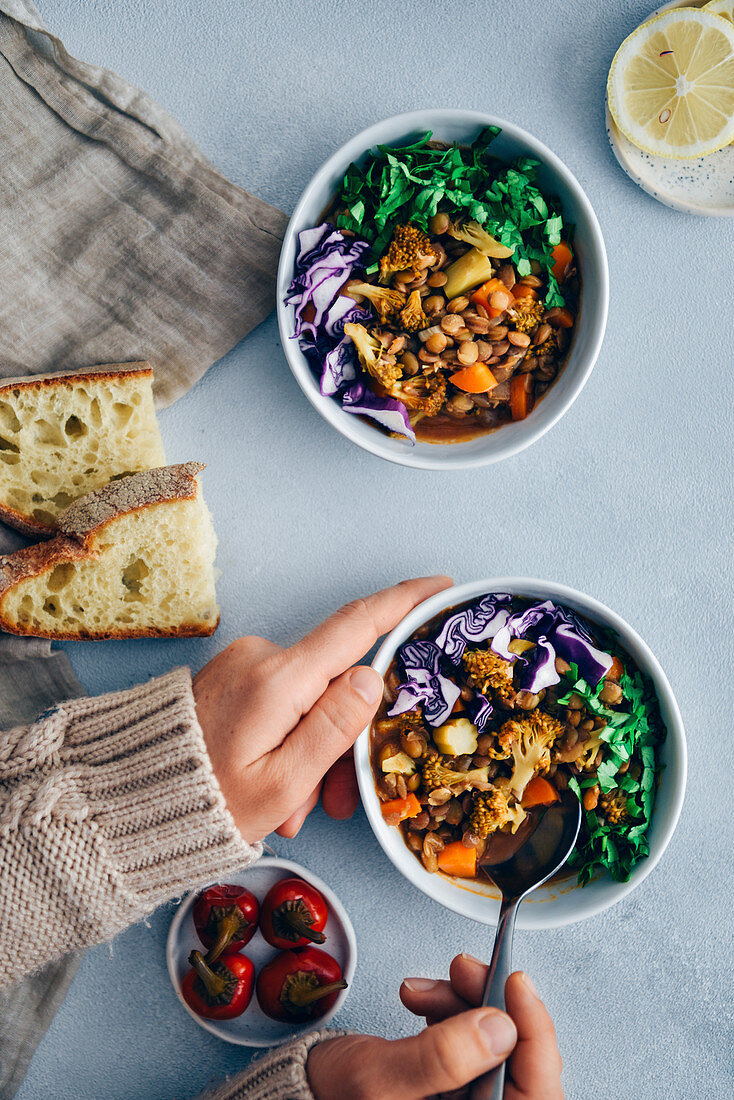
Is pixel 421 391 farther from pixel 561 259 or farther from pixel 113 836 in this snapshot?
pixel 113 836

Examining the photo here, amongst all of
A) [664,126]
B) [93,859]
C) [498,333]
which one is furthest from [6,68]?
[93,859]

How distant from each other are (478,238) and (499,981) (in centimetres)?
181

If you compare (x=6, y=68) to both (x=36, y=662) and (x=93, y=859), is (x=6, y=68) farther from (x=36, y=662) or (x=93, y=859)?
(x=93, y=859)

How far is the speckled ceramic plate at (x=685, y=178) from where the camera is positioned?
2.08 meters

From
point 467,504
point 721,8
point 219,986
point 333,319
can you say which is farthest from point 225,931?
point 721,8

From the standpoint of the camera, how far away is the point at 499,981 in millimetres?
1740

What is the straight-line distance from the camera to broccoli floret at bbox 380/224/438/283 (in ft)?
6.03

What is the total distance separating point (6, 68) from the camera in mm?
1946

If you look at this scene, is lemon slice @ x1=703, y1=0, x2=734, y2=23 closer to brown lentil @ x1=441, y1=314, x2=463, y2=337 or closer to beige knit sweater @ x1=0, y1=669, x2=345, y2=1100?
brown lentil @ x1=441, y1=314, x2=463, y2=337

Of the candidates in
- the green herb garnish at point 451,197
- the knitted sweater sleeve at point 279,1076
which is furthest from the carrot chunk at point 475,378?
the knitted sweater sleeve at point 279,1076

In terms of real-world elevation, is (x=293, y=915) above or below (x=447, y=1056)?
below

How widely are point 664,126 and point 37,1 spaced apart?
176 centimetres

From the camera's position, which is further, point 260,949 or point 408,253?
point 260,949

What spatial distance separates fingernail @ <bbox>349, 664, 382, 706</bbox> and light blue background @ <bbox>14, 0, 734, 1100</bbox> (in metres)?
0.41
